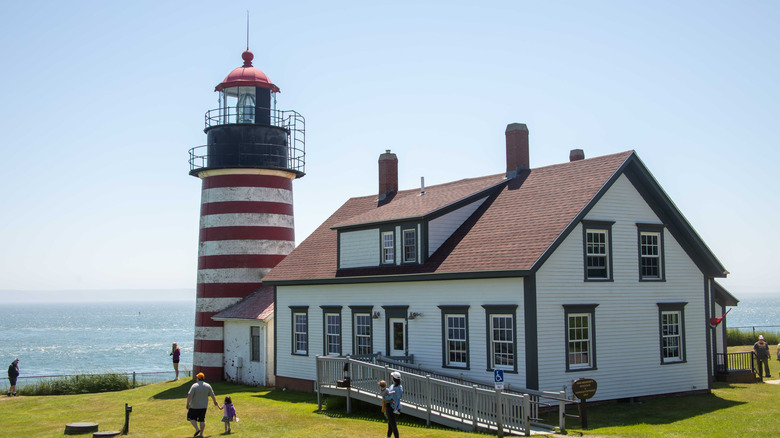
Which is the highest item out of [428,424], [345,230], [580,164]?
[580,164]

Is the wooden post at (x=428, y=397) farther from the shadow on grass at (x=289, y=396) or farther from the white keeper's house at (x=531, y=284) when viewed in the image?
the shadow on grass at (x=289, y=396)

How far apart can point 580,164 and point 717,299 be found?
10744 mm

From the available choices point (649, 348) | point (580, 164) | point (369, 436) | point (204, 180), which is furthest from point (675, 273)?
point (204, 180)

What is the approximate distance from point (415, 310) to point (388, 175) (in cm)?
1007

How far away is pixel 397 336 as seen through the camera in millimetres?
24578

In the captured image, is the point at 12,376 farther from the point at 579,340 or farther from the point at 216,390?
the point at 579,340

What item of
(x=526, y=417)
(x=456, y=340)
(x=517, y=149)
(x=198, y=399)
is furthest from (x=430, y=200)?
(x=198, y=399)

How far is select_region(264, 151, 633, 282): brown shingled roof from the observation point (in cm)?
2123

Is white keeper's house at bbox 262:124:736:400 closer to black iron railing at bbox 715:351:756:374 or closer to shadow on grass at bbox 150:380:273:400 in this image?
black iron railing at bbox 715:351:756:374

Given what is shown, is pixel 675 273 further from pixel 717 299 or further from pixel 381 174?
pixel 381 174

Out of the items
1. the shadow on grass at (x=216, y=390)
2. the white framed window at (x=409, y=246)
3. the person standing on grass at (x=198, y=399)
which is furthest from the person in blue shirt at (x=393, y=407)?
the shadow on grass at (x=216, y=390)

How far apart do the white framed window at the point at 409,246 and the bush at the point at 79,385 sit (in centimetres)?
1659

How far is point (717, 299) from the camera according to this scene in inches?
1200

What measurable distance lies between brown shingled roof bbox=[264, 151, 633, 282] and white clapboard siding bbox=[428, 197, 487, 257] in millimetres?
220
